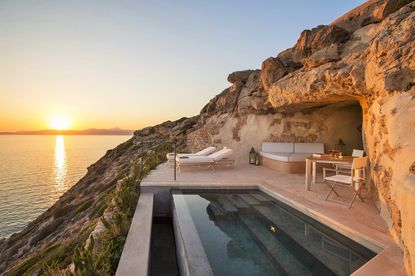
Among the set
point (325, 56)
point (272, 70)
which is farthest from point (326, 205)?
point (272, 70)

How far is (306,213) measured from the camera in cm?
495

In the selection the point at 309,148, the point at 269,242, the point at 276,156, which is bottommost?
the point at 269,242

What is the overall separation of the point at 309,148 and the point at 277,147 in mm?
1268

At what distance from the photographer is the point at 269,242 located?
371cm

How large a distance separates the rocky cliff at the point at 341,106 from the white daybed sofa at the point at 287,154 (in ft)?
1.48

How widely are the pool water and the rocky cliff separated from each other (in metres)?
0.75

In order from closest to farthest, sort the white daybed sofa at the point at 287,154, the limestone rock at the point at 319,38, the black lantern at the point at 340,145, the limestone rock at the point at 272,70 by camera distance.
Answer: the limestone rock at the point at 319,38, the white daybed sofa at the point at 287,154, the limestone rock at the point at 272,70, the black lantern at the point at 340,145

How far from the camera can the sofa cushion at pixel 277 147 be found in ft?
35.8

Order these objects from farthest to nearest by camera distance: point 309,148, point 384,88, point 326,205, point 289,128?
1. point 289,128
2. point 309,148
3. point 326,205
4. point 384,88

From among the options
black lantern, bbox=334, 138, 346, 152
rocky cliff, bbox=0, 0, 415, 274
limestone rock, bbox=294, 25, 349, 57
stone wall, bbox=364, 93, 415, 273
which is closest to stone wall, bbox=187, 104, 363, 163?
rocky cliff, bbox=0, 0, 415, 274

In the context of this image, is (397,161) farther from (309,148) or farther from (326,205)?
(309,148)

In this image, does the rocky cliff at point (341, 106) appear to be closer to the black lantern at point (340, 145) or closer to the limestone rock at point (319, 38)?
the limestone rock at point (319, 38)

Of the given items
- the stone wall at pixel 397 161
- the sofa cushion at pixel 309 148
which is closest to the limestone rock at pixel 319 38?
the sofa cushion at pixel 309 148

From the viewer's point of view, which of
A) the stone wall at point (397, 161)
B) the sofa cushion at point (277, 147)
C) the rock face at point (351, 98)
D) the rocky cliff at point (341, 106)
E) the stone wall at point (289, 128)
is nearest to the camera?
the stone wall at point (397, 161)
